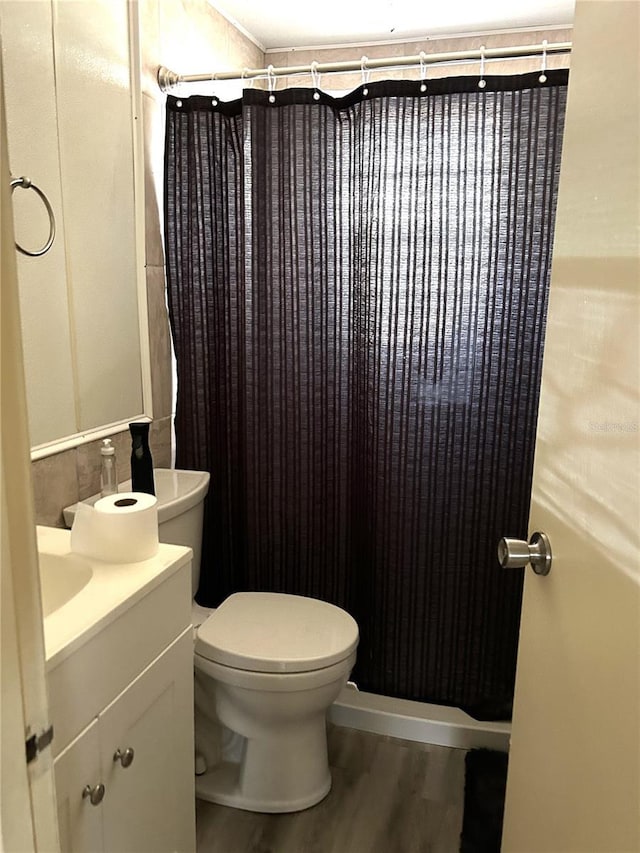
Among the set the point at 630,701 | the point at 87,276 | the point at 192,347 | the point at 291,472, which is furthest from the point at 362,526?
the point at 630,701

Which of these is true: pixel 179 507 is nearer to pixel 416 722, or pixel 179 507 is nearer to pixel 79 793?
pixel 79 793

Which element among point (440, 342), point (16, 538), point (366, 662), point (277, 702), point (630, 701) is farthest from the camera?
point (366, 662)

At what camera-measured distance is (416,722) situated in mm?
2043

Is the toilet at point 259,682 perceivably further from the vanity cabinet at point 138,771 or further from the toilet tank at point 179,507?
the vanity cabinet at point 138,771

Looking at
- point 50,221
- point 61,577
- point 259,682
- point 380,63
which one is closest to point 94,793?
point 61,577

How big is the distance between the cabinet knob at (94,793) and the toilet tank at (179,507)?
68cm

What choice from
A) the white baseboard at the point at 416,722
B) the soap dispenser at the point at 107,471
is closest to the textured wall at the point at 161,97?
the soap dispenser at the point at 107,471

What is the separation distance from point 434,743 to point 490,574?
1.84 ft

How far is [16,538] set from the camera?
0.62 metres

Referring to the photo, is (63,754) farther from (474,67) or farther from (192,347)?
(474,67)

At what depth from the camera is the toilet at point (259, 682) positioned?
63.6 inches

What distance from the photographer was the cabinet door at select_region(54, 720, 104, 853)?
958mm

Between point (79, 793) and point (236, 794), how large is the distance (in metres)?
0.93

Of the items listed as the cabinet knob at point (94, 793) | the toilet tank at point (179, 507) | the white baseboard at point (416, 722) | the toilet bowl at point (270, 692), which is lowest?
the white baseboard at point (416, 722)
